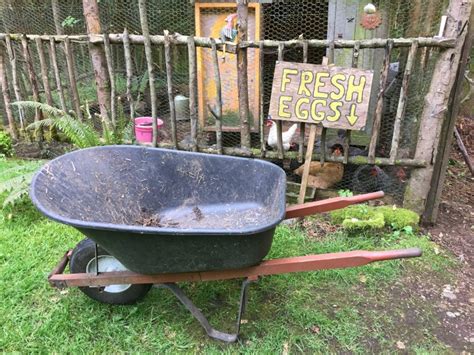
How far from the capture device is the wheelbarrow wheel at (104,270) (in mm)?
2379

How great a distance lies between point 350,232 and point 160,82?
15.9 ft

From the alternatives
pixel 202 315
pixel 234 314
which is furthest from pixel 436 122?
pixel 202 315

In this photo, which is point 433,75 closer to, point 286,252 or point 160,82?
→ point 286,252

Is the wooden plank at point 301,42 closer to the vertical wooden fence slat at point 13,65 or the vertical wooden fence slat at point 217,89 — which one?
the vertical wooden fence slat at point 217,89

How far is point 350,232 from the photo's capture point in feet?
10.7

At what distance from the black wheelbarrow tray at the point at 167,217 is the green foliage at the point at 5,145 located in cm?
295

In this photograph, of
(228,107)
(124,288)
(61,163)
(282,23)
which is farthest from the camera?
(282,23)

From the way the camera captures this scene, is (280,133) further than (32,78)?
No

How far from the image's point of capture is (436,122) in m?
3.19

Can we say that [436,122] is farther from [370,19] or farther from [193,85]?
[193,85]

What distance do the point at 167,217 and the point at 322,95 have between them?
150 centimetres

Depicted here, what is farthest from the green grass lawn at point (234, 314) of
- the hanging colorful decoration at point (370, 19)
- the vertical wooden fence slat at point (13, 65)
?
the vertical wooden fence slat at point (13, 65)

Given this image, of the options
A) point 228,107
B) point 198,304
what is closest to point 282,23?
point 228,107

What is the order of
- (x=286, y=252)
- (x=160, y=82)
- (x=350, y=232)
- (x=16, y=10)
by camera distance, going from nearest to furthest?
(x=286, y=252)
(x=350, y=232)
(x=16, y=10)
(x=160, y=82)
